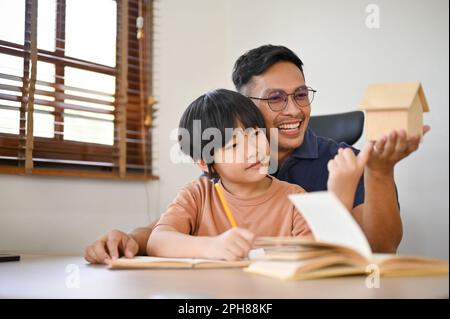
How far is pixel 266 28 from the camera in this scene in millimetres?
1946

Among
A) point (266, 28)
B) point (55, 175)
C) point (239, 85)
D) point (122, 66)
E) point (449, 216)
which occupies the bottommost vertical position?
point (449, 216)

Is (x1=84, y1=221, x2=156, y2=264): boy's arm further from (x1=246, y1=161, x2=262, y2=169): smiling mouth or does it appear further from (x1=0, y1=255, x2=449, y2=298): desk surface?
(x1=246, y1=161, x2=262, y2=169): smiling mouth

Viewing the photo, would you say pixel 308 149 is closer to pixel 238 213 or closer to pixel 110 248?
pixel 238 213

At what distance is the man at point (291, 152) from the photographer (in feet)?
2.57

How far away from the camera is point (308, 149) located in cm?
128

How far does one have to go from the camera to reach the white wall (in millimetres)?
1707

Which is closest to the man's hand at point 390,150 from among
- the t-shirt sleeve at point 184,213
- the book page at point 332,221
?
the book page at point 332,221

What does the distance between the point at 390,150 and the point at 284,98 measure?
1.81 feet

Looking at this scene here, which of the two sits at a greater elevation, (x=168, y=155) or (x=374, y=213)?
(x=168, y=155)

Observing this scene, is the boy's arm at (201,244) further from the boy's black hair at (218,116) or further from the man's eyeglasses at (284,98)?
the man's eyeglasses at (284,98)
